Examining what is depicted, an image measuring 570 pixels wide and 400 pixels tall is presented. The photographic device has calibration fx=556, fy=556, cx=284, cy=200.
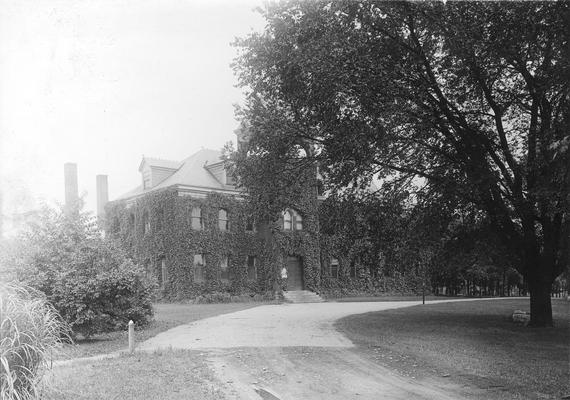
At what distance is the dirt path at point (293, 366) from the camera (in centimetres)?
894

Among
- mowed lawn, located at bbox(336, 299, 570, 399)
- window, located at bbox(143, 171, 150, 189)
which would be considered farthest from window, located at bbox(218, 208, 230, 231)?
mowed lawn, located at bbox(336, 299, 570, 399)

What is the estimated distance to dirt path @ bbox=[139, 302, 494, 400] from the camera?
8938mm

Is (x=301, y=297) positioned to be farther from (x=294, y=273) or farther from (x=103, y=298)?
(x=103, y=298)

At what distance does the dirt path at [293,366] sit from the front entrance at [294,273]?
66.6 ft

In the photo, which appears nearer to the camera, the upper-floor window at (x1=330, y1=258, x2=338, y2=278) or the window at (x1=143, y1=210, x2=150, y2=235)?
the window at (x1=143, y1=210, x2=150, y2=235)

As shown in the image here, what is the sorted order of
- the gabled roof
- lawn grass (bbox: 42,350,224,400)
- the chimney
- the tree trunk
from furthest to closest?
the gabled roof
the chimney
the tree trunk
lawn grass (bbox: 42,350,224,400)

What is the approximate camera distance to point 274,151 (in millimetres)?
17078

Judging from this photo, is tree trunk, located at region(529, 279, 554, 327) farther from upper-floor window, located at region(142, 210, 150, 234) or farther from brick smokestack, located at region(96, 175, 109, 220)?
brick smokestack, located at region(96, 175, 109, 220)

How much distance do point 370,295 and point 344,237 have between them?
23630mm

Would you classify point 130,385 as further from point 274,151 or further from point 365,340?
point 274,151

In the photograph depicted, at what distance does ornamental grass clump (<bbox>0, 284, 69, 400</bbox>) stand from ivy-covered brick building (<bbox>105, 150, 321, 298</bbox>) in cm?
2725

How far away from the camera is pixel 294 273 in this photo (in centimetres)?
3788

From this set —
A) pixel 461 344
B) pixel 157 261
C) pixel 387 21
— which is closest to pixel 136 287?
pixel 461 344

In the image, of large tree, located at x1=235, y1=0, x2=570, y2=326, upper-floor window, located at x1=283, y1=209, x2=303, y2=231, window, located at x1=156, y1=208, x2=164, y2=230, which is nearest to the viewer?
large tree, located at x1=235, y1=0, x2=570, y2=326
